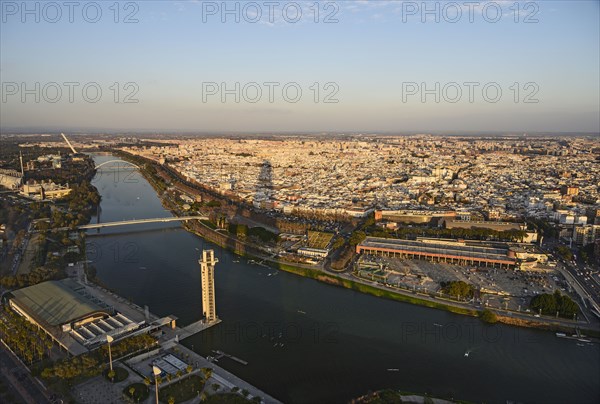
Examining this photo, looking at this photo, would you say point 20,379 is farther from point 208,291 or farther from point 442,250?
point 442,250

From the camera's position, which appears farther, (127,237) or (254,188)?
(254,188)

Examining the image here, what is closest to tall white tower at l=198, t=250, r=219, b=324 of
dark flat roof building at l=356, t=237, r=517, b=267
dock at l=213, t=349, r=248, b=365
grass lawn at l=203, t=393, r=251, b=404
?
dock at l=213, t=349, r=248, b=365

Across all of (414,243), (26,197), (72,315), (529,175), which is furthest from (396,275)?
(529,175)

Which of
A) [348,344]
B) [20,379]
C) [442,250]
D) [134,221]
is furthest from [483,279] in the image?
[134,221]

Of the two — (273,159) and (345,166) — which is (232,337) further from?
(273,159)

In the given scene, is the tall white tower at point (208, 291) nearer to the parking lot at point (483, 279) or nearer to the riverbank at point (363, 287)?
the riverbank at point (363, 287)
